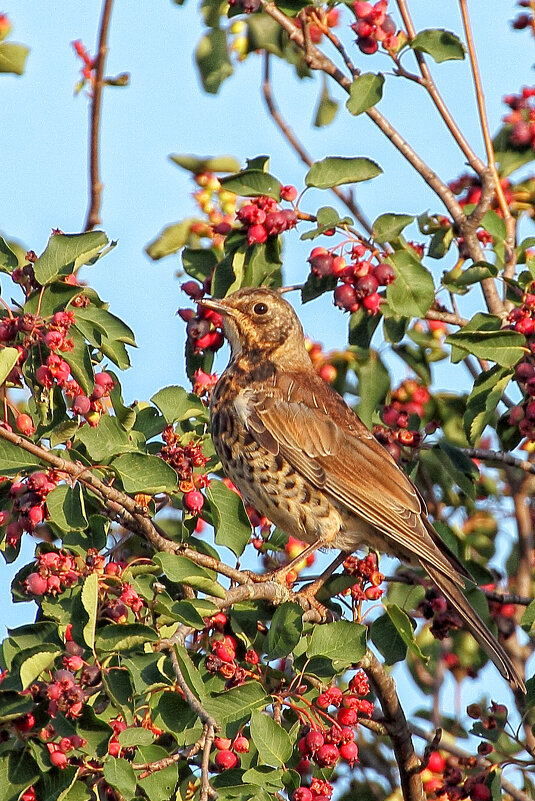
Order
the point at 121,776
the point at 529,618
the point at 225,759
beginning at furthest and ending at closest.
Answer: the point at 529,618 → the point at 225,759 → the point at 121,776

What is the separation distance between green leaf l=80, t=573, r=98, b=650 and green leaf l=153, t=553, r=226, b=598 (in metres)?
0.24

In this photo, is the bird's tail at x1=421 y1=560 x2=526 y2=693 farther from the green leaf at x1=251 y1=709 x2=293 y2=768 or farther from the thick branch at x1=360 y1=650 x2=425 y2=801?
the green leaf at x1=251 y1=709 x2=293 y2=768

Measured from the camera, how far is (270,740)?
131 inches

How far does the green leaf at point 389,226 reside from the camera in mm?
4473

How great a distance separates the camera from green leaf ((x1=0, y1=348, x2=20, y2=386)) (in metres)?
3.40

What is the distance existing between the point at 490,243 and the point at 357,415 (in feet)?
3.29

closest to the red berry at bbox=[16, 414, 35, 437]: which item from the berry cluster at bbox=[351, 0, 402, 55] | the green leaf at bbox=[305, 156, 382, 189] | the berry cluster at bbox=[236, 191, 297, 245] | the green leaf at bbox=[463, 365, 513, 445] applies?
the berry cluster at bbox=[236, 191, 297, 245]

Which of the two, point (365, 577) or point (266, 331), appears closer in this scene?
point (365, 577)

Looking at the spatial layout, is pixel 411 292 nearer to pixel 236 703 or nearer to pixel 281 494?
pixel 281 494

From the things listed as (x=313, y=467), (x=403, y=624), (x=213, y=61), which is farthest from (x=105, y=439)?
(x=213, y=61)

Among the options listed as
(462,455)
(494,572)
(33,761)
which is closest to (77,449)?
(33,761)

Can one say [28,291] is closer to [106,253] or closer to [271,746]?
[106,253]

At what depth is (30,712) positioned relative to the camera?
133 inches

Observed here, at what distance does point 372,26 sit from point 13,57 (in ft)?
4.69
